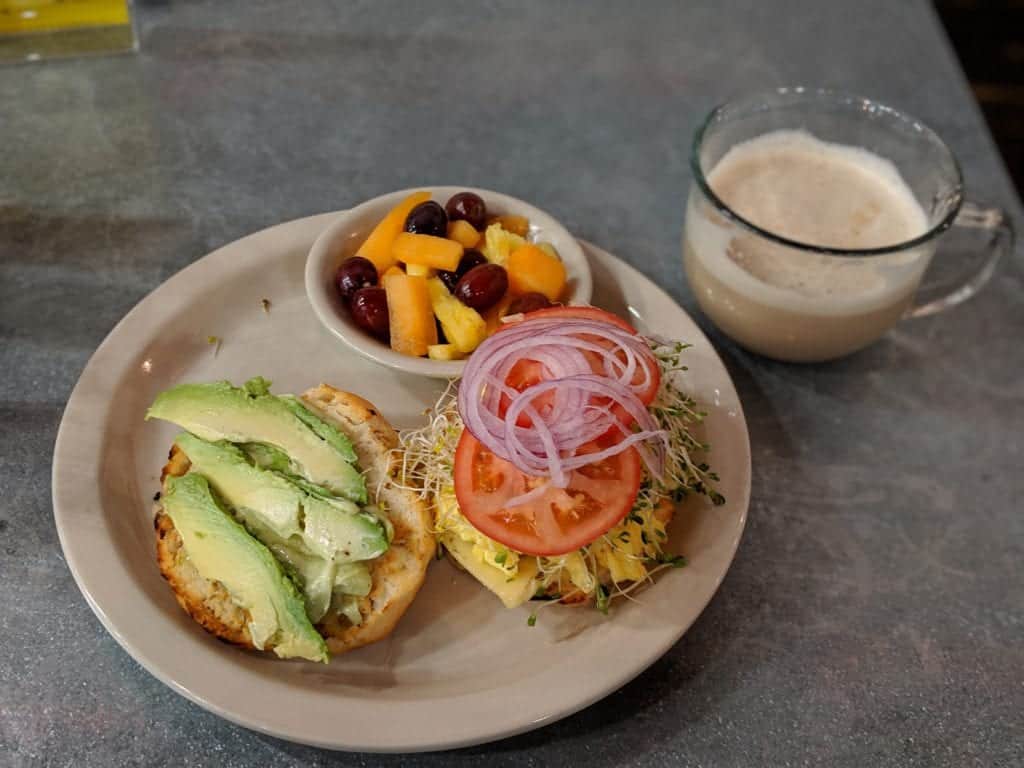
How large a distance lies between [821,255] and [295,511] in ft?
3.75

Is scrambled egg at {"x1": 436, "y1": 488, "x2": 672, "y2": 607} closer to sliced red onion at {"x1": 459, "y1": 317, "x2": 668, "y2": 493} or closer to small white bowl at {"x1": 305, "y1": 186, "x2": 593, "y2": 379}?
sliced red onion at {"x1": 459, "y1": 317, "x2": 668, "y2": 493}

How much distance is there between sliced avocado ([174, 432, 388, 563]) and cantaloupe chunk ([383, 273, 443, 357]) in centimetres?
40

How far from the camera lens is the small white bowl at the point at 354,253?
1.86 m

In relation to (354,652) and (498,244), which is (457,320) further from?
(354,652)

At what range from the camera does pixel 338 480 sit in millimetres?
1638

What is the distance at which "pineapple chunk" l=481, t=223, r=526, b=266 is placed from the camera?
6.68 feet

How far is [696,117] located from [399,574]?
185cm

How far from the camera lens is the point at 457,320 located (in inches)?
74.7

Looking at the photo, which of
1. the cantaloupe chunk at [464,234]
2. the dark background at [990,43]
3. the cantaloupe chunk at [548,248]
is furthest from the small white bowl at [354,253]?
the dark background at [990,43]

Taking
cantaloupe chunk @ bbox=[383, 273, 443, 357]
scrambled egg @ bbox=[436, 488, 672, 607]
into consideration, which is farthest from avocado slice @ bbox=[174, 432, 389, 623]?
cantaloupe chunk @ bbox=[383, 273, 443, 357]

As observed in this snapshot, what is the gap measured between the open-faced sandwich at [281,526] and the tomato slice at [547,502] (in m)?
0.14

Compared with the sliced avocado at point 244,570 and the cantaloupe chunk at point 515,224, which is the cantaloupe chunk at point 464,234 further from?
the sliced avocado at point 244,570

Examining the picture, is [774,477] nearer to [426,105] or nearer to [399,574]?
[399,574]

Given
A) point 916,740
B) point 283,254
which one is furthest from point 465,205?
point 916,740
